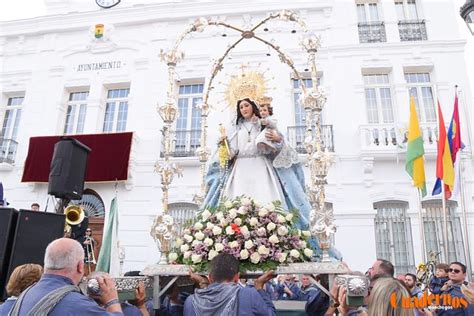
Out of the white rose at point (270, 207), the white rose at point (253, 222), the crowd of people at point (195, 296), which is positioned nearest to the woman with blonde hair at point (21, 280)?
the crowd of people at point (195, 296)

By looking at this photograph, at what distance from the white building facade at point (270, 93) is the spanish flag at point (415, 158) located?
3.99ft

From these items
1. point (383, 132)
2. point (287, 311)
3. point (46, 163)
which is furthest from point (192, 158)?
point (287, 311)

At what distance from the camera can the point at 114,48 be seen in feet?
41.2

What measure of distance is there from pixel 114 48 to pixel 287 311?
1126 cm

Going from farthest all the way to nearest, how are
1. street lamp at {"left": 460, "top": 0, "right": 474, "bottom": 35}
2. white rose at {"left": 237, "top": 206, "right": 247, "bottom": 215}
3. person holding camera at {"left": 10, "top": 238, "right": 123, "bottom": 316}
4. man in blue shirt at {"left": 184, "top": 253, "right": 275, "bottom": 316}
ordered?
street lamp at {"left": 460, "top": 0, "right": 474, "bottom": 35}, white rose at {"left": 237, "top": 206, "right": 247, "bottom": 215}, man in blue shirt at {"left": 184, "top": 253, "right": 275, "bottom": 316}, person holding camera at {"left": 10, "top": 238, "right": 123, "bottom": 316}

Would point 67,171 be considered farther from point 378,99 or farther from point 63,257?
point 378,99

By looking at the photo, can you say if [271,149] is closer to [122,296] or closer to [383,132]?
[122,296]

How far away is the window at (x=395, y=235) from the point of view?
9562 millimetres

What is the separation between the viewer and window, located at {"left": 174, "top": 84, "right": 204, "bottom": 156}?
11.1 metres

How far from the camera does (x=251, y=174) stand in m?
4.17

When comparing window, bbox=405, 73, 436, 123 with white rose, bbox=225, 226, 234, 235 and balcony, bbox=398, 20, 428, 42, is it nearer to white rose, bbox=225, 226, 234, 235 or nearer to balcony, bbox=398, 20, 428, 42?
balcony, bbox=398, 20, 428, 42

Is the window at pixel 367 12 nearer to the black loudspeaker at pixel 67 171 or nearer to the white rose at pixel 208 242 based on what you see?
the black loudspeaker at pixel 67 171

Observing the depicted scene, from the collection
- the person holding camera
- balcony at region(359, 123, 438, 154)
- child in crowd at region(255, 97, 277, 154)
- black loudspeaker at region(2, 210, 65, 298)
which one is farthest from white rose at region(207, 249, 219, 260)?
balcony at region(359, 123, 438, 154)

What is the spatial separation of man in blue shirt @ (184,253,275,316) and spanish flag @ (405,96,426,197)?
6.82 m
